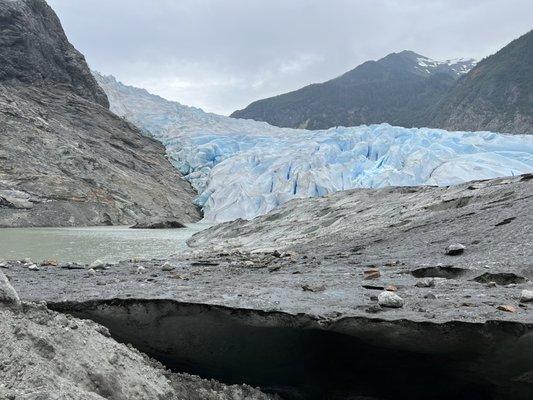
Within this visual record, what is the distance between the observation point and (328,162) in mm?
31516

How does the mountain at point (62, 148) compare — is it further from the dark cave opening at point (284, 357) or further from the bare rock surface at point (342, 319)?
the dark cave opening at point (284, 357)

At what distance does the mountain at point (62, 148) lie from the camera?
27031 millimetres

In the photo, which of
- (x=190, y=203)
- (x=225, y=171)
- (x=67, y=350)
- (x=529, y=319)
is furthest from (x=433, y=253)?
(x=190, y=203)

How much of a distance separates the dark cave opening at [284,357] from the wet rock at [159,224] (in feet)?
73.1

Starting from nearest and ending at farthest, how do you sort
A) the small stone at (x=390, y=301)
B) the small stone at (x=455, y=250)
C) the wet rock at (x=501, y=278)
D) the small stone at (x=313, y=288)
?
1. the small stone at (x=390, y=301)
2. the small stone at (x=313, y=288)
3. the wet rock at (x=501, y=278)
4. the small stone at (x=455, y=250)

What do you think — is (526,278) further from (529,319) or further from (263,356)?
(263,356)

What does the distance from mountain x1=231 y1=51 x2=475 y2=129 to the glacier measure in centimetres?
5745

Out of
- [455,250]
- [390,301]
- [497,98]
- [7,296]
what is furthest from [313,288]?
[497,98]

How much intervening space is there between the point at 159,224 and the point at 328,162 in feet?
38.7

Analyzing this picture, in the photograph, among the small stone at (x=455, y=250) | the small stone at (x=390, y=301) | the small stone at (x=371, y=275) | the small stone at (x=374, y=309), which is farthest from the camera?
the small stone at (x=455, y=250)

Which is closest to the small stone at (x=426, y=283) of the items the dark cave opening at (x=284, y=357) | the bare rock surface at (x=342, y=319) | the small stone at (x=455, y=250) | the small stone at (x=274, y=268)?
the bare rock surface at (x=342, y=319)

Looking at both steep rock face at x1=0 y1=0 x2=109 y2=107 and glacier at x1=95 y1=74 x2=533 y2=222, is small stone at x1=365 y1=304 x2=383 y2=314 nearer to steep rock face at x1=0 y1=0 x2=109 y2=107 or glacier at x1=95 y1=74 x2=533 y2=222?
glacier at x1=95 y1=74 x2=533 y2=222

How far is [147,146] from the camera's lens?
4303 cm

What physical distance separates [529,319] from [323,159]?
28.9 m
